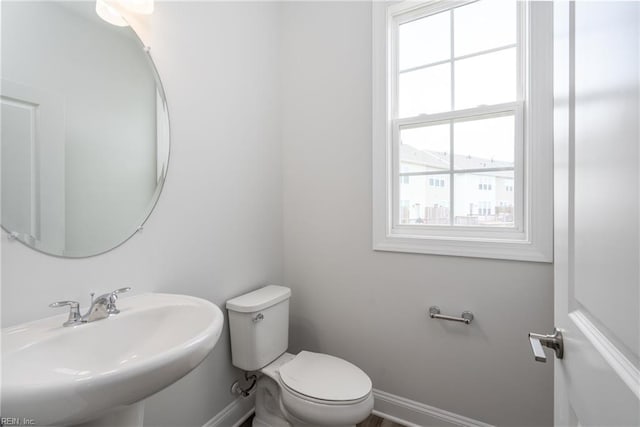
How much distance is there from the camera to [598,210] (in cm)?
43

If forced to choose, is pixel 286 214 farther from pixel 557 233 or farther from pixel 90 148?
pixel 557 233

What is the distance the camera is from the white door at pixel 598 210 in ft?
1.14

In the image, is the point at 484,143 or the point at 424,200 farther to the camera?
the point at 424,200

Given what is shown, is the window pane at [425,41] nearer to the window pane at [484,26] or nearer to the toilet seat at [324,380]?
the window pane at [484,26]

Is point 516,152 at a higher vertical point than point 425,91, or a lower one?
lower

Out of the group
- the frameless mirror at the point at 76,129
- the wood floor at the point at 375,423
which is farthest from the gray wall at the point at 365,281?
the frameless mirror at the point at 76,129

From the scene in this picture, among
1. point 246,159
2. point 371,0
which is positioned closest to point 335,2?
point 371,0

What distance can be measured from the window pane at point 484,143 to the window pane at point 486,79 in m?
0.10

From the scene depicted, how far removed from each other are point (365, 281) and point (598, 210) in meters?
1.28

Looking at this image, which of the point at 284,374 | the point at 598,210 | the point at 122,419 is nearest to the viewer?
the point at 598,210

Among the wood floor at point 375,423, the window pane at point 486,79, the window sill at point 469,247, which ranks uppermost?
the window pane at point 486,79

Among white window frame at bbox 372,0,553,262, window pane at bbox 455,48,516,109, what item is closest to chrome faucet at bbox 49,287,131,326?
white window frame at bbox 372,0,553,262

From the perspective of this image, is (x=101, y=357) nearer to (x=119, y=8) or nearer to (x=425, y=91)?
(x=119, y=8)

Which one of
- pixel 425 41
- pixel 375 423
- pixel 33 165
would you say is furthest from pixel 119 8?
pixel 375 423
